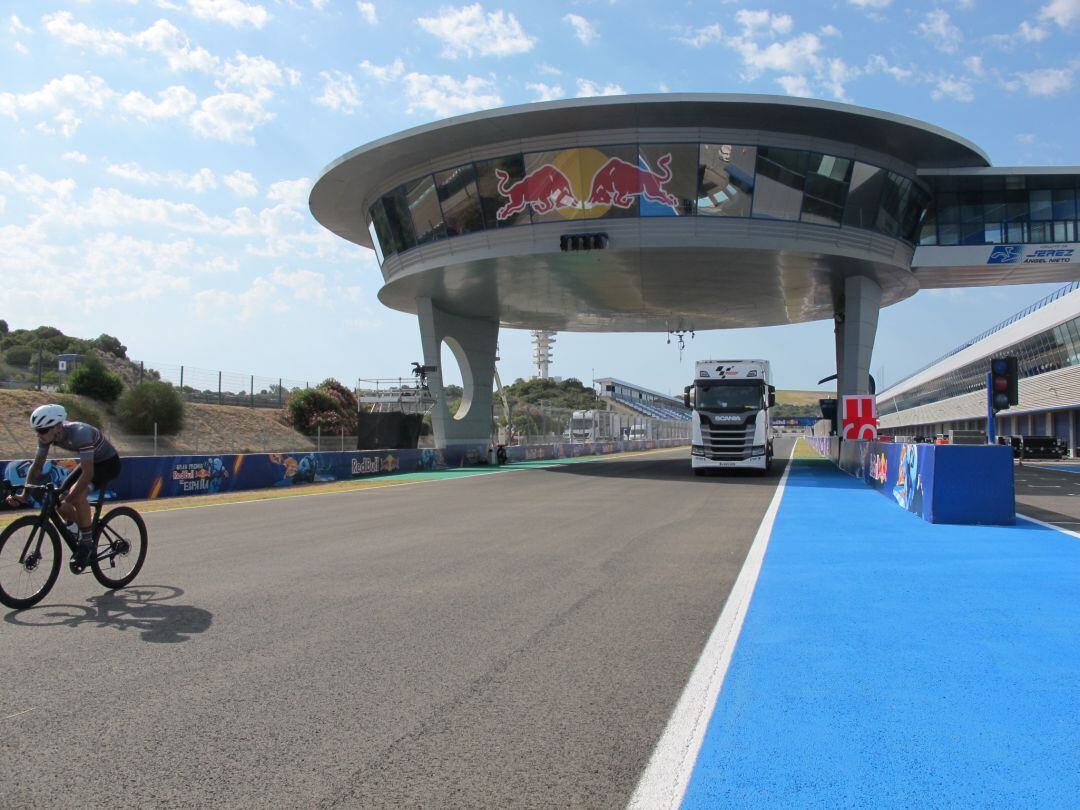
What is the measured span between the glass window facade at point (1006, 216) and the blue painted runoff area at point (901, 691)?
29.2 meters

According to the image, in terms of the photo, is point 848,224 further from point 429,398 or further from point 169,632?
point 169,632

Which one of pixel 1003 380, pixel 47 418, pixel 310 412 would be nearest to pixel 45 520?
pixel 47 418

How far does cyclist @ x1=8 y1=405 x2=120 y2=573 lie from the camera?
688cm

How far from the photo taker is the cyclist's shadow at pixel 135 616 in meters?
5.94

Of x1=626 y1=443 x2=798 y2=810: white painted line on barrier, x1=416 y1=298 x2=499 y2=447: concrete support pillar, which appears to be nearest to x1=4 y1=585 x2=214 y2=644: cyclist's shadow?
x1=626 y1=443 x2=798 y2=810: white painted line on barrier

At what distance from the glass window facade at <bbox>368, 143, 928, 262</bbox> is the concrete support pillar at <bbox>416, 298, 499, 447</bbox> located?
8393mm

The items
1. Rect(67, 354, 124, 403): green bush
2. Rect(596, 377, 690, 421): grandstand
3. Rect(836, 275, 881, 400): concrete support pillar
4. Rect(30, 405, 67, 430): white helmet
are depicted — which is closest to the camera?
Rect(30, 405, 67, 430): white helmet

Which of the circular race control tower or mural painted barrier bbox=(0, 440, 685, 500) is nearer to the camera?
mural painted barrier bbox=(0, 440, 685, 500)

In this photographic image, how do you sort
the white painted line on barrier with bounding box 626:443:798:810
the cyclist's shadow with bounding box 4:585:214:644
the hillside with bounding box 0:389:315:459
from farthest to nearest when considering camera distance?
the hillside with bounding box 0:389:315:459 → the cyclist's shadow with bounding box 4:585:214:644 → the white painted line on barrier with bounding box 626:443:798:810

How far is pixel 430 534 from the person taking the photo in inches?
467

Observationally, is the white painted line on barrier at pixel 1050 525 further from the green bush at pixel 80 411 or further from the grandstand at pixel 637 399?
the grandstand at pixel 637 399

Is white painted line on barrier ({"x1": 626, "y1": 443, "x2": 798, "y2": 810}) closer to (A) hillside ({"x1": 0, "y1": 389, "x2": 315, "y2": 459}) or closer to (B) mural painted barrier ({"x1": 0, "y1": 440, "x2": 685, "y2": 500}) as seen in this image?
(B) mural painted barrier ({"x1": 0, "y1": 440, "x2": 685, "y2": 500})

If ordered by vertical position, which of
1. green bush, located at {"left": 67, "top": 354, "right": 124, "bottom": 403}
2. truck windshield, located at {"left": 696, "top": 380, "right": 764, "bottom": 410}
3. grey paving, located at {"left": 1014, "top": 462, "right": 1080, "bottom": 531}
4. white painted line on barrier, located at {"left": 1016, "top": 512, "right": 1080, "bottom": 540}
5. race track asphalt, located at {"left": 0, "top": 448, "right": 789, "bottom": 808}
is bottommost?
race track asphalt, located at {"left": 0, "top": 448, "right": 789, "bottom": 808}

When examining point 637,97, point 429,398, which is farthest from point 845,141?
point 429,398
